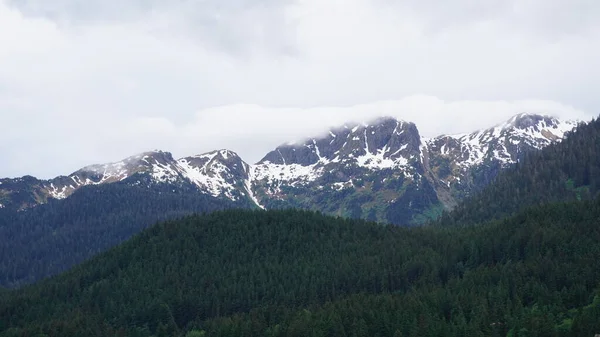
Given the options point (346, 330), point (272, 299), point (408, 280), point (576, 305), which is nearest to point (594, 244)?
point (576, 305)

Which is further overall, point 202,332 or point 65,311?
point 65,311

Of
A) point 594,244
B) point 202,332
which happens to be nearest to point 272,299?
point 202,332

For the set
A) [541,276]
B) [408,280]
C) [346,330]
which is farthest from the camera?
[408,280]

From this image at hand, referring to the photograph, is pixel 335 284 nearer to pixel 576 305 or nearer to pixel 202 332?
pixel 202 332

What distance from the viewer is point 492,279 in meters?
160

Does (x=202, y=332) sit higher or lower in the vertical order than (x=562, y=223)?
lower

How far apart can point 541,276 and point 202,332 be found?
92.5 m

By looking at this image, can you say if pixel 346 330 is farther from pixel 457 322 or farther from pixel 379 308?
pixel 457 322

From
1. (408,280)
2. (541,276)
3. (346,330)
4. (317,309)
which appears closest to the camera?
(346,330)

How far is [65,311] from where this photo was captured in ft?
637

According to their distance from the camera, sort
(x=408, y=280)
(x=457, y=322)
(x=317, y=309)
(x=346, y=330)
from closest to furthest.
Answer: (x=457, y=322) → (x=346, y=330) → (x=317, y=309) → (x=408, y=280)

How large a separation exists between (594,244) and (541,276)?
83.0ft

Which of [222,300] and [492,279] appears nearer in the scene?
[492,279]

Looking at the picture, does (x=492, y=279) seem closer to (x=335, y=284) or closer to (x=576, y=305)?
(x=576, y=305)
